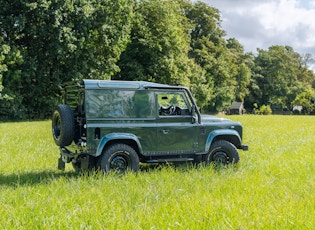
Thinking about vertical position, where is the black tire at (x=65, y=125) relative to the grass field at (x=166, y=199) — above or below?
above

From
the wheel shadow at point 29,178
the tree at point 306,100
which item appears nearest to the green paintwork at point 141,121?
the wheel shadow at point 29,178

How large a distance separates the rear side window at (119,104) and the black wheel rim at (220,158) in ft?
5.91

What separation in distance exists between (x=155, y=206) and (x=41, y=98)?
2815cm

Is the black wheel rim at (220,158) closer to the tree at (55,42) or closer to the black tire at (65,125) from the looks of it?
the black tire at (65,125)

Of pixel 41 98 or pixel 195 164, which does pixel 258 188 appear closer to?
pixel 195 164

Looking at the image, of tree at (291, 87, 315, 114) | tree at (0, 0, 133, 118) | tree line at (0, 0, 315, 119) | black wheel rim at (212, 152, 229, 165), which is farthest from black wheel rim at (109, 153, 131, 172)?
tree at (291, 87, 315, 114)

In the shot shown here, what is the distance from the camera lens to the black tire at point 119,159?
288 inches

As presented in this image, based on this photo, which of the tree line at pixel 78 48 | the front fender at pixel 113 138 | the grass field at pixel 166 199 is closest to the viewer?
the grass field at pixel 166 199

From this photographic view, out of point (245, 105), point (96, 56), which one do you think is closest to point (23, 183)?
point (96, 56)

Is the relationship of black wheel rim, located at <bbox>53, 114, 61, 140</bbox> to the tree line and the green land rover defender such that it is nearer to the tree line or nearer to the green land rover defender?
the green land rover defender

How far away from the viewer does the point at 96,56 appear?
3372cm

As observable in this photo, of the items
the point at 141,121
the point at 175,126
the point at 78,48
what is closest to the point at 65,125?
the point at 141,121

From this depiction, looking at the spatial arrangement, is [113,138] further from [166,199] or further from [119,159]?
[166,199]

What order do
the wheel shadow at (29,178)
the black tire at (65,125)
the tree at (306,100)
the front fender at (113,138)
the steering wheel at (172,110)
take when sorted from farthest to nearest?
the tree at (306,100) < the steering wheel at (172,110) < the black tire at (65,125) < the front fender at (113,138) < the wheel shadow at (29,178)
